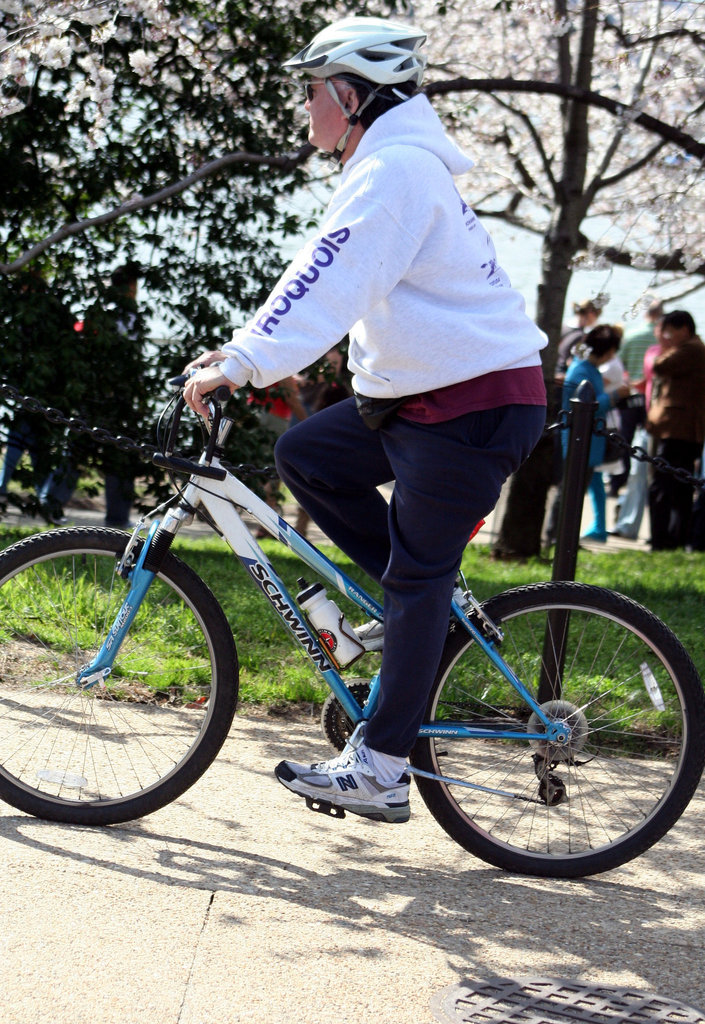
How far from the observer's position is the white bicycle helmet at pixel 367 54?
2.89 meters

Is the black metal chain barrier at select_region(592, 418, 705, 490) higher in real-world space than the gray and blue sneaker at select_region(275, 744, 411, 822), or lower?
higher

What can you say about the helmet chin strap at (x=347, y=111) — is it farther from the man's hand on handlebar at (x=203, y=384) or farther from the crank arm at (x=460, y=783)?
the crank arm at (x=460, y=783)

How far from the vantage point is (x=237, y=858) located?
3125mm

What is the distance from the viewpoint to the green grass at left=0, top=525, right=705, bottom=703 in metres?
4.54

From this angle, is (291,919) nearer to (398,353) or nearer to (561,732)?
(561,732)

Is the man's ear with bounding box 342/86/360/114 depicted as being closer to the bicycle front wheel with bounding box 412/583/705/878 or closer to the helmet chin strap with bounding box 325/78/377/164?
the helmet chin strap with bounding box 325/78/377/164

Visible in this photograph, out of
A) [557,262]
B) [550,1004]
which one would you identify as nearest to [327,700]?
[550,1004]

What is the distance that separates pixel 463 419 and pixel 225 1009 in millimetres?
1415

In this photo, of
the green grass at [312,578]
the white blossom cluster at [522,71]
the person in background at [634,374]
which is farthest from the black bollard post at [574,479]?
the person in background at [634,374]

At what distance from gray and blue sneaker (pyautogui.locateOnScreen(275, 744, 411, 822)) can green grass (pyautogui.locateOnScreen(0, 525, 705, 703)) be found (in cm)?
54

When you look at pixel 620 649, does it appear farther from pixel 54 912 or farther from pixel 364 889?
pixel 54 912

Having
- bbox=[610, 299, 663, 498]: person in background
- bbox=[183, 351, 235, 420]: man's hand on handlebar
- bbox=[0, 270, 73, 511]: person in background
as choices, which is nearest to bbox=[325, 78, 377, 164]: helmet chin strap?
bbox=[183, 351, 235, 420]: man's hand on handlebar

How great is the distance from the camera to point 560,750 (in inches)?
131

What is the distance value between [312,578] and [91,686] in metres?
0.65
